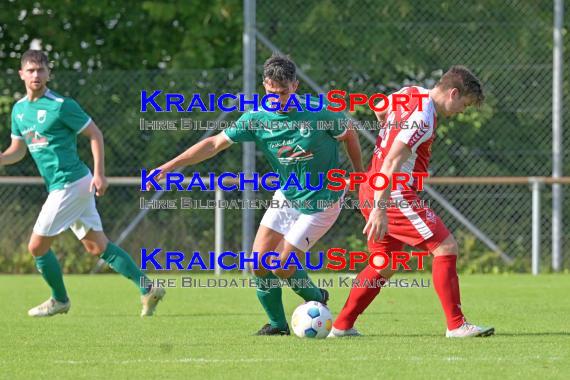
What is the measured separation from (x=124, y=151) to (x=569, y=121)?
18.7 feet

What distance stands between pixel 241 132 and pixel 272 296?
3.65ft

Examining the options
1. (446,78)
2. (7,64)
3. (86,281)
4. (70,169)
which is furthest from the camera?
(7,64)

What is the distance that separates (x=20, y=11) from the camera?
17.6 metres

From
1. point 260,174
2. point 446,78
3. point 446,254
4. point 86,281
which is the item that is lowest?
point 86,281

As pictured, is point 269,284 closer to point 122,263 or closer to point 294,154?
point 294,154

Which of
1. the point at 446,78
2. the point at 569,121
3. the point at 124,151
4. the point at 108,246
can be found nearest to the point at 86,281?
the point at 124,151

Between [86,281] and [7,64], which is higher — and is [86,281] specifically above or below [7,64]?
below

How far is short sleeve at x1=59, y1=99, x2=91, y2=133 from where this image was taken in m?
9.41

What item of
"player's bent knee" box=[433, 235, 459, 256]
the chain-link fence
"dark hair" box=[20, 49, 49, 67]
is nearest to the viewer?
"player's bent knee" box=[433, 235, 459, 256]

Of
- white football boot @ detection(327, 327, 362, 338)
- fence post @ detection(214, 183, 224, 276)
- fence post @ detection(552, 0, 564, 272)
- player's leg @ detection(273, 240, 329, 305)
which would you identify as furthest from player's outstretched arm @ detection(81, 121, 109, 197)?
fence post @ detection(552, 0, 564, 272)

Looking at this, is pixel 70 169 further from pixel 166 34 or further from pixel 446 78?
pixel 166 34

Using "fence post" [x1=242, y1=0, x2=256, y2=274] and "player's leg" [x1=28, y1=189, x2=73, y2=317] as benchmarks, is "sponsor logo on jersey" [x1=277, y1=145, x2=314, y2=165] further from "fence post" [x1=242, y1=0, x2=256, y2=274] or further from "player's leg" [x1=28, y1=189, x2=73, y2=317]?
"fence post" [x1=242, y1=0, x2=256, y2=274]

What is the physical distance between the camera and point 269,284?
8102mm

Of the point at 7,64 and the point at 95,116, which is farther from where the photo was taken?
the point at 7,64
